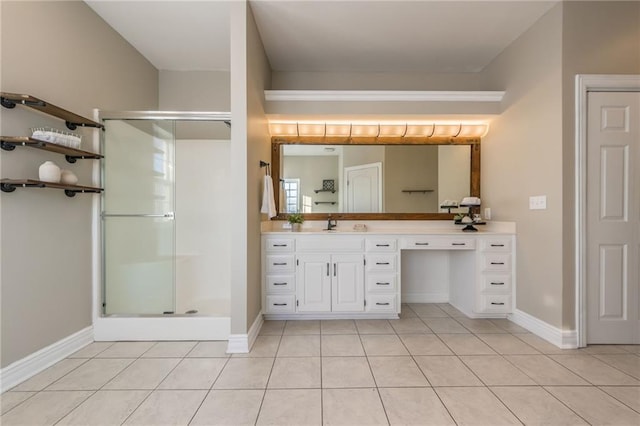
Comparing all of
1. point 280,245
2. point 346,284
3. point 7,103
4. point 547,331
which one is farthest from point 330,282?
point 7,103

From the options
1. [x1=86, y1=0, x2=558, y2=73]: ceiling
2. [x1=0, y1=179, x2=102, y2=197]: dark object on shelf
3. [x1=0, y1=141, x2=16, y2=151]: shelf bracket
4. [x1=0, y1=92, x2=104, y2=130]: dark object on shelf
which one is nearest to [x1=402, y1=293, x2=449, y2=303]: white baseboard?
[x1=86, y1=0, x2=558, y2=73]: ceiling

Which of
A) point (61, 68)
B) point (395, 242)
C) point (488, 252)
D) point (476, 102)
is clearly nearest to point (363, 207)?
point (395, 242)

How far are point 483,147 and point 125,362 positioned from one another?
4128mm

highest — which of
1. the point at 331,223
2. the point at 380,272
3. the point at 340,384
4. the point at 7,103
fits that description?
the point at 7,103

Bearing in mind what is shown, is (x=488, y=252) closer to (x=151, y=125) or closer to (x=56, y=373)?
(x=151, y=125)

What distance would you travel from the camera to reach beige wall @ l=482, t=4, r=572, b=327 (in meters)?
2.43

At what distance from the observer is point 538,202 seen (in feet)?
8.57

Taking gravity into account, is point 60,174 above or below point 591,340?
above

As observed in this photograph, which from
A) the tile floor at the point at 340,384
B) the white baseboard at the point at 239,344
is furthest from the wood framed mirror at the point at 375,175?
the white baseboard at the point at 239,344

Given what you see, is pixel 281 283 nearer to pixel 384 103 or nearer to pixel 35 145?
pixel 35 145

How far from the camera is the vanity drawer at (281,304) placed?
295 centimetres

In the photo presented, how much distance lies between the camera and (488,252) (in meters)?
3.00

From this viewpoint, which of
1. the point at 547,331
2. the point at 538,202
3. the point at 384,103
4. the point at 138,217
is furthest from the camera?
the point at 384,103

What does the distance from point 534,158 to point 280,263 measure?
8.37 ft
